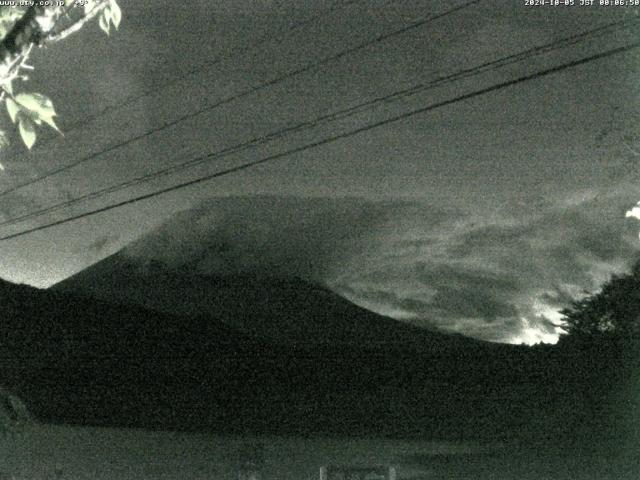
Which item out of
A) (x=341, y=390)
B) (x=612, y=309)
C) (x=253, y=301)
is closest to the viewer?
(x=341, y=390)

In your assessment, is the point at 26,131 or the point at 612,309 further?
the point at 612,309

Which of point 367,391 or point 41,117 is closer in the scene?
point 41,117

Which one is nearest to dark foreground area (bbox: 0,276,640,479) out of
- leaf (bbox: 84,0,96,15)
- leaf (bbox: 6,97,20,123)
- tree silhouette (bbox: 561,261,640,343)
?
tree silhouette (bbox: 561,261,640,343)

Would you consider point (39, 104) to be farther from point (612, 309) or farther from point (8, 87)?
point (612, 309)

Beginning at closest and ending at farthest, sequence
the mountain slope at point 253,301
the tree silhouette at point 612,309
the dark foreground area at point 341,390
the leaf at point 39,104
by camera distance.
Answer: the leaf at point 39,104 → the dark foreground area at point 341,390 → the tree silhouette at point 612,309 → the mountain slope at point 253,301

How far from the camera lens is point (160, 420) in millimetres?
15562

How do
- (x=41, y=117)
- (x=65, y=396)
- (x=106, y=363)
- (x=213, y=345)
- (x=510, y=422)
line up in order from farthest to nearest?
(x=213, y=345)
(x=106, y=363)
(x=510, y=422)
(x=65, y=396)
(x=41, y=117)

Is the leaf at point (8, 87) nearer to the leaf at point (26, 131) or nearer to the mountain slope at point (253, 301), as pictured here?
the leaf at point (26, 131)

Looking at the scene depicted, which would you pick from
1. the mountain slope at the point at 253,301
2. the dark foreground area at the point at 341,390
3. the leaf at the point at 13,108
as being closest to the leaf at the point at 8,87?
the leaf at the point at 13,108

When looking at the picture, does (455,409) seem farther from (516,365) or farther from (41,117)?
(41,117)

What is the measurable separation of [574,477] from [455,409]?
3651 mm

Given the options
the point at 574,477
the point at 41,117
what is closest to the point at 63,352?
the point at 574,477

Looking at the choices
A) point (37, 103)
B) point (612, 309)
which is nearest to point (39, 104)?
point (37, 103)

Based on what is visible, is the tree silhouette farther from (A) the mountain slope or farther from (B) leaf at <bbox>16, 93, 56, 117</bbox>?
(B) leaf at <bbox>16, 93, 56, 117</bbox>
